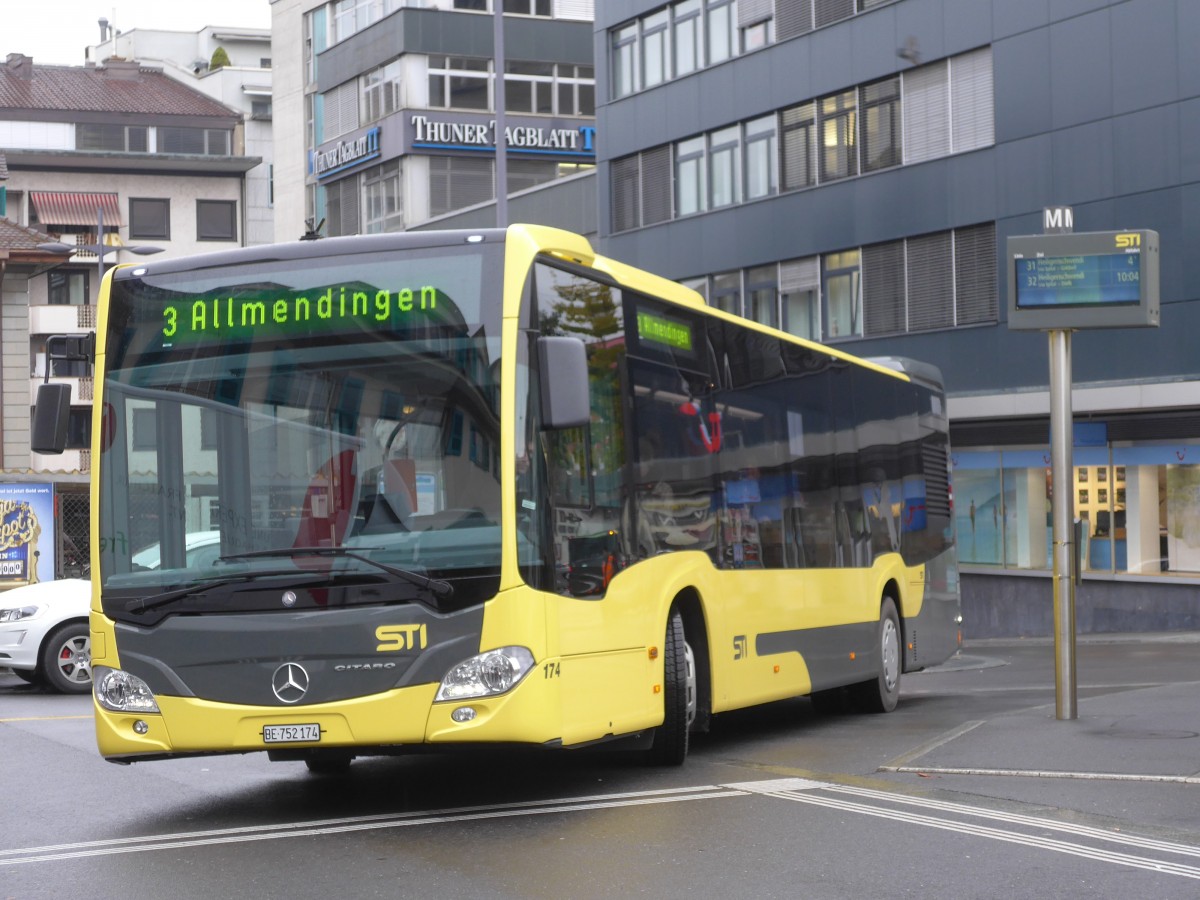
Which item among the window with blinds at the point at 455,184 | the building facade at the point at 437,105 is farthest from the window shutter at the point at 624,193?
the window with blinds at the point at 455,184

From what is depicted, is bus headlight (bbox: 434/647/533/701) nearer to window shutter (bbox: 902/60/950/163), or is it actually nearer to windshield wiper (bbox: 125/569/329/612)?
windshield wiper (bbox: 125/569/329/612)

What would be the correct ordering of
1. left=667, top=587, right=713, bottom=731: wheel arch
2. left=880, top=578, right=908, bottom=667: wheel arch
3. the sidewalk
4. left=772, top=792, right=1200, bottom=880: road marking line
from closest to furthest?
left=772, top=792, right=1200, bottom=880: road marking line → the sidewalk → left=667, top=587, right=713, bottom=731: wheel arch → left=880, top=578, right=908, bottom=667: wheel arch

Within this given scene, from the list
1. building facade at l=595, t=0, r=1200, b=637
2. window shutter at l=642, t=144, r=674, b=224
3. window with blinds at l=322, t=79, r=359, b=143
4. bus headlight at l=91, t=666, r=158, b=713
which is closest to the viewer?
bus headlight at l=91, t=666, r=158, b=713

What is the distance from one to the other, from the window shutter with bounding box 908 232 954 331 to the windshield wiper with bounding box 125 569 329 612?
75.0ft

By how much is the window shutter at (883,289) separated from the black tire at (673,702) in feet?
70.3

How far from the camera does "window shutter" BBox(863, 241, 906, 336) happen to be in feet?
103

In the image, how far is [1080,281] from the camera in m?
12.5

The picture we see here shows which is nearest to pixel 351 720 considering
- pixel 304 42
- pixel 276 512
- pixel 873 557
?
pixel 276 512

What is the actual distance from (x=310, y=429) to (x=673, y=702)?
290 cm

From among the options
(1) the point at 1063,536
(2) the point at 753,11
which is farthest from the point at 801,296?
(1) the point at 1063,536

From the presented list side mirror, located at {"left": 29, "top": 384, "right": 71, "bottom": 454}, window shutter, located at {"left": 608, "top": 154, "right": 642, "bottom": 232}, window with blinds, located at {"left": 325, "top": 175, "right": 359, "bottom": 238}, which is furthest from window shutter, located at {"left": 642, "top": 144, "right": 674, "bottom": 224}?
side mirror, located at {"left": 29, "top": 384, "right": 71, "bottom": 454}

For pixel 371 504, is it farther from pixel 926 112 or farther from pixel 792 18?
pixel 792 18

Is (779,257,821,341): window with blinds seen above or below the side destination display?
Result: above

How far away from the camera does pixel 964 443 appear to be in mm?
31297
